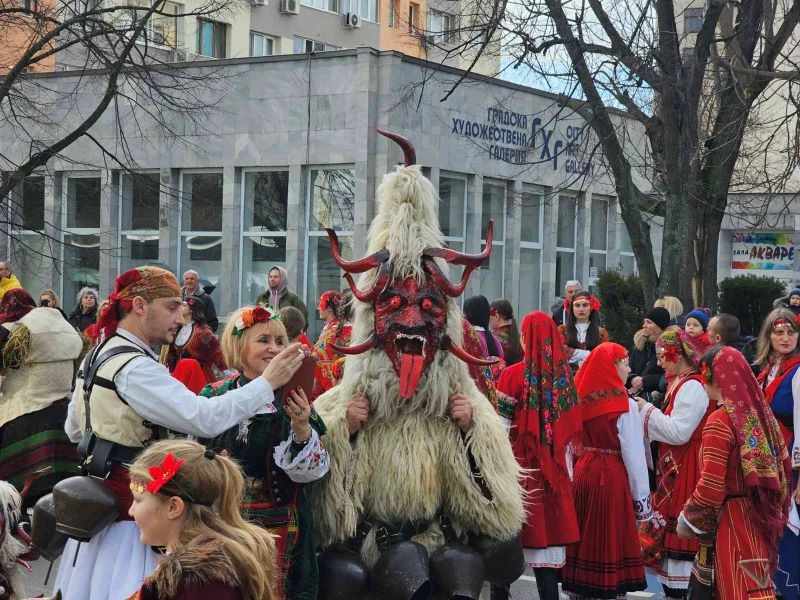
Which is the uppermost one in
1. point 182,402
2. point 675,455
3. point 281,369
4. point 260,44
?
point 260,44

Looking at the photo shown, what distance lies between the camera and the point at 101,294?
23.0m

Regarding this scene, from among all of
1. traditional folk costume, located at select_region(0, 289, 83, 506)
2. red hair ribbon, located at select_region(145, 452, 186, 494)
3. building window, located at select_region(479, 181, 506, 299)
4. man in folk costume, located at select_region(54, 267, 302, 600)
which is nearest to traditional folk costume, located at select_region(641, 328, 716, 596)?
man in folk costume, located at select_region(54, 267, 302, 600)

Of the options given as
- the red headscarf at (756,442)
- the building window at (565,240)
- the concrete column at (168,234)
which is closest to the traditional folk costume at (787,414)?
the red headscarf at (756,442)

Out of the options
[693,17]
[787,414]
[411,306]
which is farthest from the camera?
[693,17]

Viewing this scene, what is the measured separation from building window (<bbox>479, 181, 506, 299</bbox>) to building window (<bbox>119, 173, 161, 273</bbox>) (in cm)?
654

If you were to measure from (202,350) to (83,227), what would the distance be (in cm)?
1530

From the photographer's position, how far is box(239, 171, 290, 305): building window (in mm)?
21156

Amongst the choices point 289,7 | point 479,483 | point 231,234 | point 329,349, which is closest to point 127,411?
point 479,483

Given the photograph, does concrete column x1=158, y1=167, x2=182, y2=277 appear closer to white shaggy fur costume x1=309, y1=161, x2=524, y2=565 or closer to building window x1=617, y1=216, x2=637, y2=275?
building window x1=617, y1=216, x2=637, y2=275

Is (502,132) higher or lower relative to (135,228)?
higher

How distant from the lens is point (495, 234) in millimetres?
22656

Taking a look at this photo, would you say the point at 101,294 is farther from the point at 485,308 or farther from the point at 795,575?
the point at 795,575

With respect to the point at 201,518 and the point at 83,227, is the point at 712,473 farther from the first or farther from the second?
the point at 83,227

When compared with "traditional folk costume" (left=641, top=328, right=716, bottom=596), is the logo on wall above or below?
above
